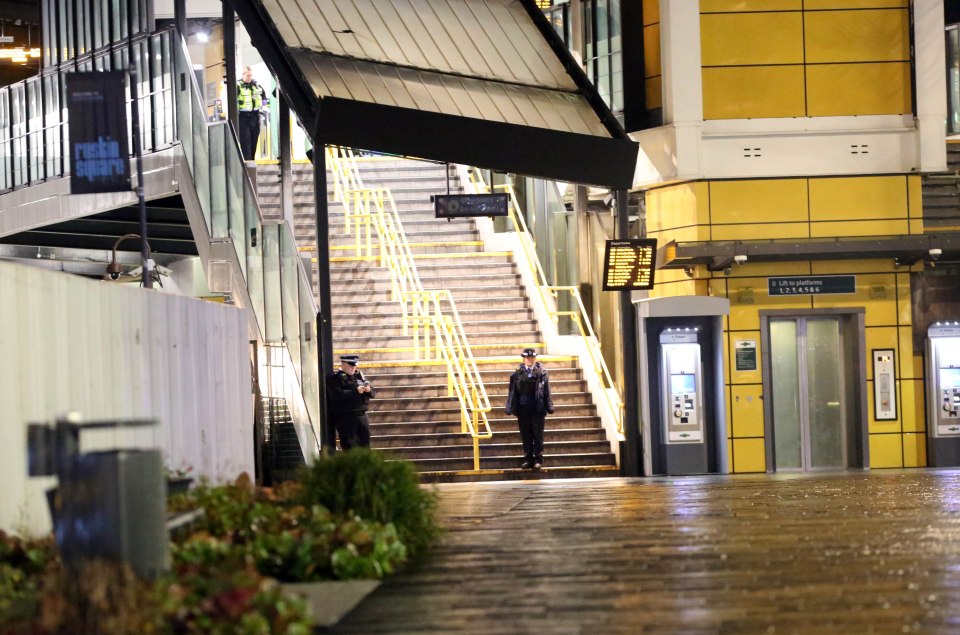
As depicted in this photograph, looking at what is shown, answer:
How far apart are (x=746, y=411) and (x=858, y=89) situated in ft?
15.9

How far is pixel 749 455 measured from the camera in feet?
72.0

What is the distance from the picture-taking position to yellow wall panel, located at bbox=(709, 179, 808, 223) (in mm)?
22078

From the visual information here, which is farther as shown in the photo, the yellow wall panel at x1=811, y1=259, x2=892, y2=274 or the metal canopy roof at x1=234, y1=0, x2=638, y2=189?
the yellow wall panel at x1=811, y1=259, x2=892, y2=274

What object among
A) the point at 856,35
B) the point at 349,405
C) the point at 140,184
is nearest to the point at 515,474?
the point at 349,405

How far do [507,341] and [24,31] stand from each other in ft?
50.9

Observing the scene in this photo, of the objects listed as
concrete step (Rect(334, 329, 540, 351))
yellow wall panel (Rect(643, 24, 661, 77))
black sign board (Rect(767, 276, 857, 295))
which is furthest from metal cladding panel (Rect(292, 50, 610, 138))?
concrete step (Rect(334, 329, 540, 351))

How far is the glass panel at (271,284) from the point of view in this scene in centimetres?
1933

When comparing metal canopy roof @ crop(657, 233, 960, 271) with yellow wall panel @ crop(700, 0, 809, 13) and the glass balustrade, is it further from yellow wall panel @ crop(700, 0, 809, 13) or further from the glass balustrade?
the glass balustrade

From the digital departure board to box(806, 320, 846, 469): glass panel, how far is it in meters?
3.17

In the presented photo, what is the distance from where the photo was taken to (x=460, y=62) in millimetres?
20891

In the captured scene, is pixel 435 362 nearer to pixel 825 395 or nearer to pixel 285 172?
pixel 285 172

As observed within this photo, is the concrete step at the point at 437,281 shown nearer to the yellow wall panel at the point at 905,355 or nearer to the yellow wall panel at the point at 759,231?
the yellow wall panel at the point at 759,231

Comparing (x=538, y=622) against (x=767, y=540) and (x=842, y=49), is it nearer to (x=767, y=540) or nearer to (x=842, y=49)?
(x=767, y=540)

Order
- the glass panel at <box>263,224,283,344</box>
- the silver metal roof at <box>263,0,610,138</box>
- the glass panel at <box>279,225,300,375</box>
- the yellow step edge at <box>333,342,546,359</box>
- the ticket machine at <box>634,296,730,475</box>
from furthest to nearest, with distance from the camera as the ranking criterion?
1. the yellow step edge at <box>333,342,546,359</box>
2. the ticket machine at <box>634,296,730,475</box>
3. the glass panel at <box>263,224,283,344</box>
4. the silver metal roof at <box>263,0,610,138</box>
5. the glass panel at <box>279,225,300,375</box>
